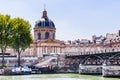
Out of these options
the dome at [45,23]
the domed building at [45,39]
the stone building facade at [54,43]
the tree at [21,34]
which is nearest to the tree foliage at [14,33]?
the tree at [21,34]

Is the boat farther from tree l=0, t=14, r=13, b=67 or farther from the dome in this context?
the dome

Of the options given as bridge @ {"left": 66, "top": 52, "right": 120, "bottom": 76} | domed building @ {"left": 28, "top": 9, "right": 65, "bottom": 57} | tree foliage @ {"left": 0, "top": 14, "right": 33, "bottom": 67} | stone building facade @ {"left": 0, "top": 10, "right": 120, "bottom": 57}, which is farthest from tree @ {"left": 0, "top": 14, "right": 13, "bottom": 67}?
domed building @ {"left": 28, "top": 9, "right": 65, "bottom": 57}

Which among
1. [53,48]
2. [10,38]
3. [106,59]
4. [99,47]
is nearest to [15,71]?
[10,38]

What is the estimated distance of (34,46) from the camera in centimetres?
17225

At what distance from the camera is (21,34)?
10856cm

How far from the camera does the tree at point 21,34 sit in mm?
106662

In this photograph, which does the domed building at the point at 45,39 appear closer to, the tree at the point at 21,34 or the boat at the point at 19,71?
the tree at the point at 21,34

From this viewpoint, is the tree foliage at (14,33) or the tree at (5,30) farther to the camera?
the tree foliage at (14,33)

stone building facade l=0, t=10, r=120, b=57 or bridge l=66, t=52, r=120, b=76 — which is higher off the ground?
stone building facade l=0, t=10, r=120, b=57

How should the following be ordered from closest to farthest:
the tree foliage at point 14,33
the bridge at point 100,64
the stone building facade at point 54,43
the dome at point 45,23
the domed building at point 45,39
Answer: the bridge at point 100,64 → the tree foliage at point 14,33 → the stone building facade at point 54,43 → the domed building at point 45,39 → the dome at point 45,23

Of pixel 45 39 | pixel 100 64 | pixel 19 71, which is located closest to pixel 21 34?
pixel 19 71

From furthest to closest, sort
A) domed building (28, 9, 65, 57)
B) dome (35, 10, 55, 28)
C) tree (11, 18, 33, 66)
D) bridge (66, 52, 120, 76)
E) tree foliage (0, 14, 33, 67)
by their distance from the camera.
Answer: dome (35, 10, 55, 28) → domed building (28, 9, 65, 57) → tree (11, 18, 33, 66) → tree foliage (0, 14, 33, 67) → bridge (66, 52, 120, 76)

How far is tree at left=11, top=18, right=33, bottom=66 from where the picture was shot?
10666cm

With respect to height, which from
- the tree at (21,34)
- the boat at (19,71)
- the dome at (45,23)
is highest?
the dome at (45,23)
